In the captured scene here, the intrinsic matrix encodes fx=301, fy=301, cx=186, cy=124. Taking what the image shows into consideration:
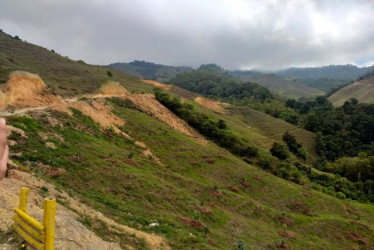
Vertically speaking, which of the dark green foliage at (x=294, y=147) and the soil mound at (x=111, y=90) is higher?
the soil mound at (x=111, y=90)

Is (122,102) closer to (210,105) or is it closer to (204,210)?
(204,210)

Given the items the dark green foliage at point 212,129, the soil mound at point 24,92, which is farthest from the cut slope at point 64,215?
the dark green foliage at point 212,129

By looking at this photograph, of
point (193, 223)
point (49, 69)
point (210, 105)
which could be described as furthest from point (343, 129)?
point (193, 223)

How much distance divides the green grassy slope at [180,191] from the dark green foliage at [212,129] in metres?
10.6

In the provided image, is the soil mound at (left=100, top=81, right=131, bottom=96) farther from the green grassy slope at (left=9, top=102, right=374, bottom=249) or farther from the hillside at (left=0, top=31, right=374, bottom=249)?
the green grassy slope at (left=9, top=102, right=374, bottom=249)

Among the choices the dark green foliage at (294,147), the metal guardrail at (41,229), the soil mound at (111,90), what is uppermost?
the soil mound at (111,90)

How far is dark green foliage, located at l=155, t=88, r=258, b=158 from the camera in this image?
5203cm

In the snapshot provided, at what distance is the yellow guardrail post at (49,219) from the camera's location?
7660mm

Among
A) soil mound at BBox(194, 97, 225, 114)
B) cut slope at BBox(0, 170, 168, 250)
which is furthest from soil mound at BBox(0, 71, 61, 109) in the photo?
soil mound at BBox(194, 97, 225, 114)

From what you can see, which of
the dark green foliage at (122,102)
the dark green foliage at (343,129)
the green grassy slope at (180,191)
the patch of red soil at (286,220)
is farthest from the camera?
the dark green foliage at (343,129)

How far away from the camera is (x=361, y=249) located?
1205 inches

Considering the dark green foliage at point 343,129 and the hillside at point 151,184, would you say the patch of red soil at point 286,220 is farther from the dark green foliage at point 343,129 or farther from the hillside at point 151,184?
the dark green foliage at point 343,129

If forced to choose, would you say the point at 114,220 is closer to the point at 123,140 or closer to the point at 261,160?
the point at 123,140

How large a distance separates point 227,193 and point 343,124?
9858 centimetres
